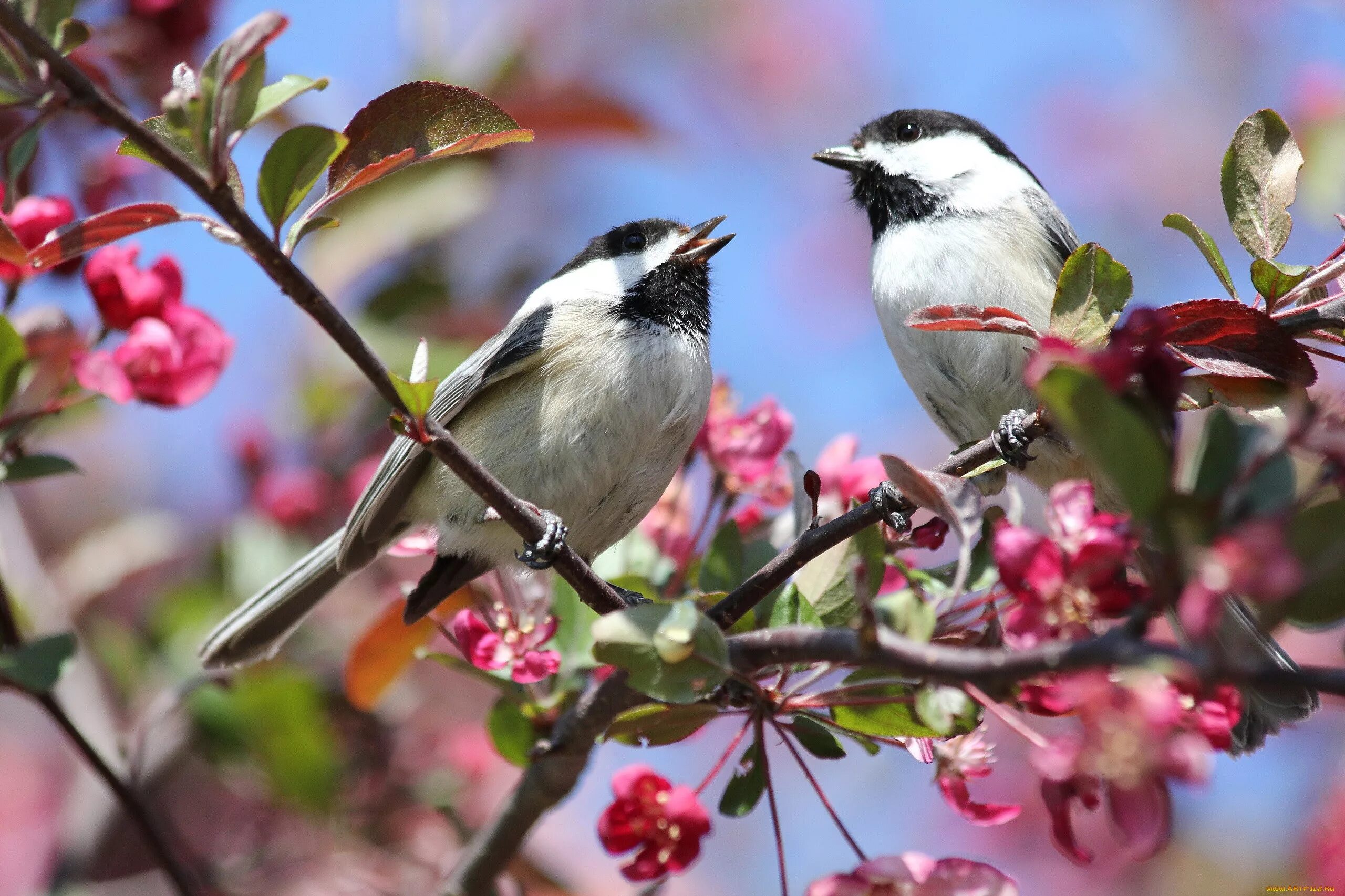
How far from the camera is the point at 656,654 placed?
1.21m

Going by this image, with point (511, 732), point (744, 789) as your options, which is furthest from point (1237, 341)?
point (511, 732)

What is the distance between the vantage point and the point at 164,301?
1.98 m

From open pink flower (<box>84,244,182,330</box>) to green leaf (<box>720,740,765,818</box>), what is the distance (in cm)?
128

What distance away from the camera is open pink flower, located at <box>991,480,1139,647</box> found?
1.00m

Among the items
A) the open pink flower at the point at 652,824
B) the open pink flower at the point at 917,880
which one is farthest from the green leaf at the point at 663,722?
the open pink flower at the point at 917,880

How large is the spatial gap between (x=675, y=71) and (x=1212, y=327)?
195 inches

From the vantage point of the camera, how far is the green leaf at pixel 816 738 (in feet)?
4.97

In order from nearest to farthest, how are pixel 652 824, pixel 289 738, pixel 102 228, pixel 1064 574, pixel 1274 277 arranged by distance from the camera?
pixel 1064 574
pixel 102 228
pixel 1274 277
pixel 652 824
pixel 289 738

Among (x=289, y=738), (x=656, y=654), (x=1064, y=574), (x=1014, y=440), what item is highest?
(x=1064, y=574)

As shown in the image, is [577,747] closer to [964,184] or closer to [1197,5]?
[964,184]

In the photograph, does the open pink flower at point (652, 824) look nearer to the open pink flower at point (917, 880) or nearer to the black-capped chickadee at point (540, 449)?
the open pink flower at point (917, 880)

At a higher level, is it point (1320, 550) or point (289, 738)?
point (1320, 550)

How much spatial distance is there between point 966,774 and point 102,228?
1.25 m

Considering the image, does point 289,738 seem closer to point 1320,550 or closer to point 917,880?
point 917,880
